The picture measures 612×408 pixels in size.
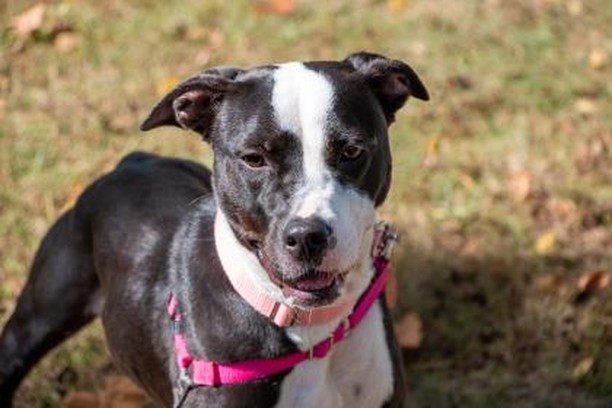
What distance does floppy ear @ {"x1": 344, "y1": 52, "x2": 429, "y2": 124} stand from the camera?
366 centimetres

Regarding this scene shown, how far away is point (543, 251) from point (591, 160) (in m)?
0.91

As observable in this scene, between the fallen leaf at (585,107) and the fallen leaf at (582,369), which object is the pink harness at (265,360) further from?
the fallen leaf at (585,107)

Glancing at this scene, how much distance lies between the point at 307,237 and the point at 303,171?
0.22 meters

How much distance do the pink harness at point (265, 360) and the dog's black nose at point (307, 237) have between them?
30cm

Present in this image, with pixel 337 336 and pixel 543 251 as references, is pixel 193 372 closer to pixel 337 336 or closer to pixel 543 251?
pixel 337 336

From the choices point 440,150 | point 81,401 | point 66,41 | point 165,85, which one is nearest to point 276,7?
point 165,85

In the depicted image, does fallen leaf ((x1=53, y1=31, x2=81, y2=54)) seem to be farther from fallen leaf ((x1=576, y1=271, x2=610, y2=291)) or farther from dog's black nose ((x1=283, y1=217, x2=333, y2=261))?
dog's black nose ((x1=283, y1=217, x2=333, y2=261))

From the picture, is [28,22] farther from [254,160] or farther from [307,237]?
[307,237]

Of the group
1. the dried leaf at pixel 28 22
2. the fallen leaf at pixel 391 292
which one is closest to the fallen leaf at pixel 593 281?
the fallen leaf at pixel 391 292

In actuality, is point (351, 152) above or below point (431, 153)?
above

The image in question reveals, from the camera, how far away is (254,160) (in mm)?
3443

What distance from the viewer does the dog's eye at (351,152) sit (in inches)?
134

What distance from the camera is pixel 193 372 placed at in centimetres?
362

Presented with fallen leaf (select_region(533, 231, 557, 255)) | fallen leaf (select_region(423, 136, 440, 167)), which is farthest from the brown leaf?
fallen leaf (select_region(423, 136, 440, 167))
